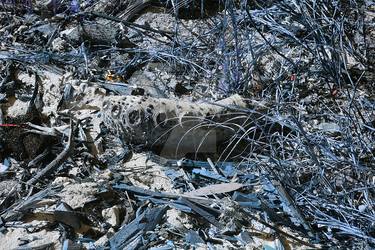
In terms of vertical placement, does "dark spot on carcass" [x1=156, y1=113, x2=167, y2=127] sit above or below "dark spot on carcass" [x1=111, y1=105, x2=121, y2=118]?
below

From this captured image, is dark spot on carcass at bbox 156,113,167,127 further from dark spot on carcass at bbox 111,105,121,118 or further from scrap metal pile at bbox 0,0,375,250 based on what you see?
dark spot on carcass at bbox 111,105,121,118

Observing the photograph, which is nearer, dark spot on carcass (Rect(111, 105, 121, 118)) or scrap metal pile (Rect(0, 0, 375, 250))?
scrap metal pile (Rect(0, 0, 375, 250))

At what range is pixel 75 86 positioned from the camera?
282cm

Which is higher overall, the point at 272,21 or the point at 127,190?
the point at 272,21

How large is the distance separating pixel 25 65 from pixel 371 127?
1.89 meters

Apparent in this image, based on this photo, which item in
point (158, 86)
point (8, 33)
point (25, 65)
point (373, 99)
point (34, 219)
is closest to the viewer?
point (34, 219)

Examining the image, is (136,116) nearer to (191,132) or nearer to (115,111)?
(115,111)

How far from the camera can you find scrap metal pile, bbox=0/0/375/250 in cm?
200

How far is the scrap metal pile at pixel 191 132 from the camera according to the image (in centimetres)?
200

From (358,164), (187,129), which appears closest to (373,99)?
(358,164)

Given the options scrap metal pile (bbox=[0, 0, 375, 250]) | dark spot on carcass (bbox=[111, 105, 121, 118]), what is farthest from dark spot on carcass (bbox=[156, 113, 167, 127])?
dark spot on carcass (bbox=[111, 105, 121, 118])

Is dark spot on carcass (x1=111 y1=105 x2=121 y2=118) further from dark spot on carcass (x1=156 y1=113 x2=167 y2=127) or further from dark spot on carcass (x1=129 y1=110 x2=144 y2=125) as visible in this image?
dark spot on carcass (x1=156 y1=113 x2=167 y2=127)

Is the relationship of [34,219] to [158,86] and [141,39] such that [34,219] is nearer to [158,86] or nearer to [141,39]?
[158,86]

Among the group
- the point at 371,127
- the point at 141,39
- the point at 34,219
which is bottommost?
the point at 34,219
